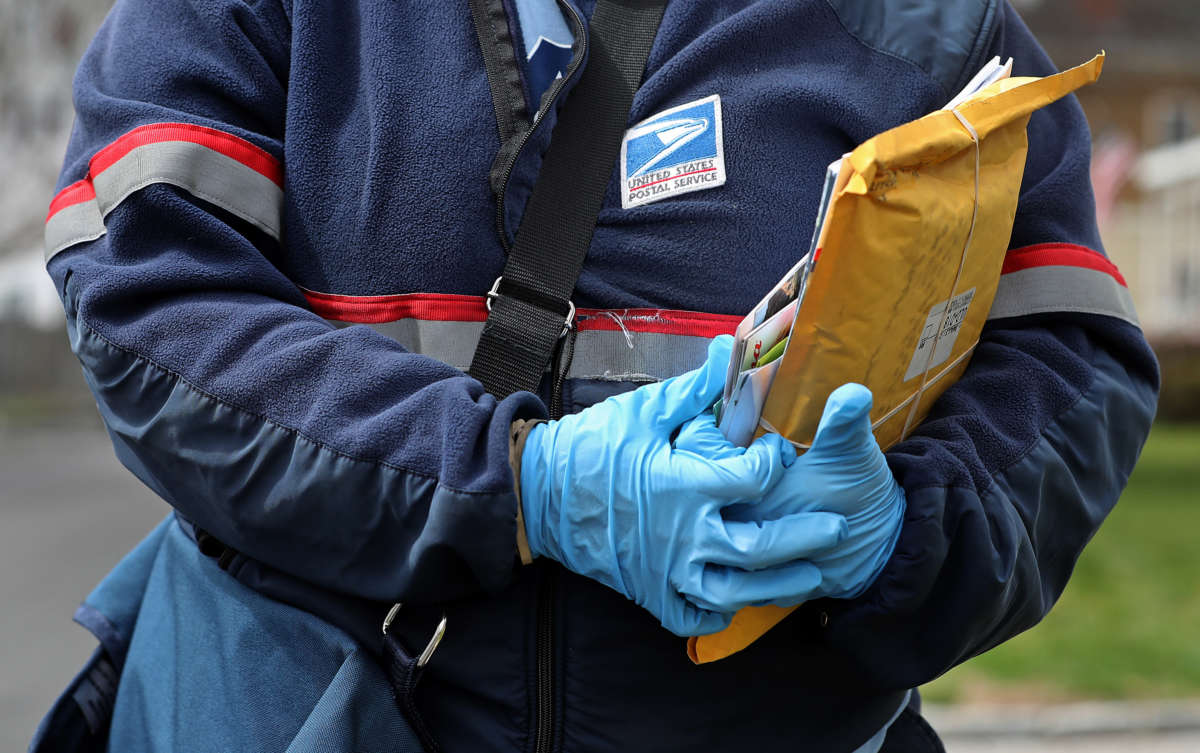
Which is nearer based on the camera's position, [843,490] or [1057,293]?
Answer: [843,490]

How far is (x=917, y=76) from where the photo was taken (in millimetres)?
1451

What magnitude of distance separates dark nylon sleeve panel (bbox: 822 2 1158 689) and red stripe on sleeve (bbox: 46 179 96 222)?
1012mm

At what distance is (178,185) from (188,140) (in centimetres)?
6

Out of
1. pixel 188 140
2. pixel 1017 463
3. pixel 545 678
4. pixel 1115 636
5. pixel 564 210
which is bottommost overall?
pixel 1115 636

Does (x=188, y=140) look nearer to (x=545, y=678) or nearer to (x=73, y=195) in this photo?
(x=73, y=195)

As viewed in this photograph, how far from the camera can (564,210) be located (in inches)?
54.9

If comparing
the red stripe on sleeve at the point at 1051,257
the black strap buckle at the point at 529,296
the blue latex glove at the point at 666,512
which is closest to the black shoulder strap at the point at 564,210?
the black strap buckle at the point at 529,296

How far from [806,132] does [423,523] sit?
2.31 ft

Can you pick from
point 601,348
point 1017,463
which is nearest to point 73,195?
point 601,348

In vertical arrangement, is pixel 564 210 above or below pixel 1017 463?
above

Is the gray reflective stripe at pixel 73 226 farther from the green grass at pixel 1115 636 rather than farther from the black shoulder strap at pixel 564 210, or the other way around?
the green grass at pixel 1115 636

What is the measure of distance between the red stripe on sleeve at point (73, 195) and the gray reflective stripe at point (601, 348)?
38 centimetres

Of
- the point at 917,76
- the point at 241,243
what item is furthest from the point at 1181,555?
the point at 241,243

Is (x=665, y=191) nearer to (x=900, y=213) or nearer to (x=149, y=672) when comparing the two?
(x=900, y=213)
